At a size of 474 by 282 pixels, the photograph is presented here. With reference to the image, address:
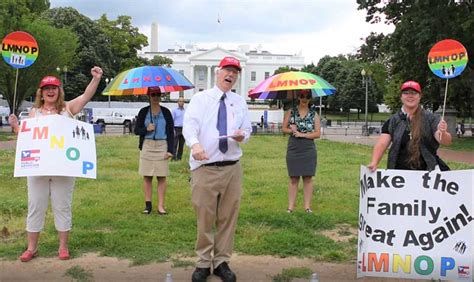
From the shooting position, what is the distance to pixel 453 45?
6.83 metres

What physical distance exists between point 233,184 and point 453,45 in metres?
3.52

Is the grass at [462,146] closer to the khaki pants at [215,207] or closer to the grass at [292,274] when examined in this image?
the grass at [292,274]

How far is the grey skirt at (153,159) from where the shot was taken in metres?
7.91

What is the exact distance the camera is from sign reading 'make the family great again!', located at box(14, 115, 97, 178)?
18.4ft

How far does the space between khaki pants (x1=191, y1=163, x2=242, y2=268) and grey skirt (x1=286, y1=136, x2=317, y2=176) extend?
104 inches

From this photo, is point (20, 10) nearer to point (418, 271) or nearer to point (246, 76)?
point (418, 271)

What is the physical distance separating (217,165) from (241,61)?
113 meters

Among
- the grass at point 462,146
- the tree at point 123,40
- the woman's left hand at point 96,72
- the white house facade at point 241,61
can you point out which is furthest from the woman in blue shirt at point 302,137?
the white house facade at point 241,61

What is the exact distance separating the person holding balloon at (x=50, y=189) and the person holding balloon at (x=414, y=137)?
10.5 feet

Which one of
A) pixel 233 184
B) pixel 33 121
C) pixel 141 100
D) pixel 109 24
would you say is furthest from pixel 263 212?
pixel 109 24

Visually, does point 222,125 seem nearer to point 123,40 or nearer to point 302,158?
point 302,158

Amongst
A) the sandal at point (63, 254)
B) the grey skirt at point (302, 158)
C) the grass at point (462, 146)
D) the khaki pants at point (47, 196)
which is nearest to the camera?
the khaki pants at point (47, 196)

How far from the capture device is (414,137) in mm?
5445

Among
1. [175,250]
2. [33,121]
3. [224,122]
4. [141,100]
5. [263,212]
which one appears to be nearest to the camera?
[224,122]
